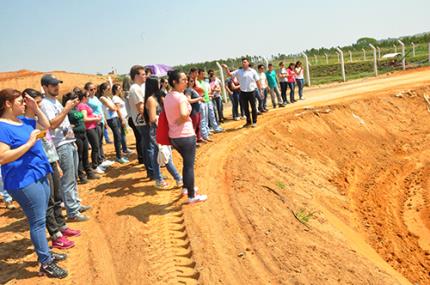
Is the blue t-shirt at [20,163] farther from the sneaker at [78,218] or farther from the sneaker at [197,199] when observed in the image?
the sneaker at [197,199]

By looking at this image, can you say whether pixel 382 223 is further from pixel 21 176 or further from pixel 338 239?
pixel 21 176

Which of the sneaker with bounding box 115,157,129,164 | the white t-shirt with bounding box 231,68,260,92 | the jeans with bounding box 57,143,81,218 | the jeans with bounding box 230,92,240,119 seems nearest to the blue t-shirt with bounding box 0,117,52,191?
the jeans with bounding box 57,143,81,218

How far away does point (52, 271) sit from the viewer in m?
4.17

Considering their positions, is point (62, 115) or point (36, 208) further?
point (62, 115)

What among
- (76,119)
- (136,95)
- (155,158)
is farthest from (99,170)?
(136,95)

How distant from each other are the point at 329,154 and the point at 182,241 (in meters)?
6.74

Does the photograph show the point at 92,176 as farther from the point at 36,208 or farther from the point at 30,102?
the point at 36,208

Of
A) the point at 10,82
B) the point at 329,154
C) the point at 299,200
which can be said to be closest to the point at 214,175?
the point at 299,200

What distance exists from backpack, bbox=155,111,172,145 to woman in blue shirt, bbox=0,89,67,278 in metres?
1.73

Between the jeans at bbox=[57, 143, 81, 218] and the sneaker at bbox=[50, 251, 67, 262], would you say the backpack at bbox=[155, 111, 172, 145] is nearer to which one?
the jeans at bbox=[57, 143, 81, 218]

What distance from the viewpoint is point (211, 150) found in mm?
8719

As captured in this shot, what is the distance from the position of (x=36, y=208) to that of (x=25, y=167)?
17.8 inches

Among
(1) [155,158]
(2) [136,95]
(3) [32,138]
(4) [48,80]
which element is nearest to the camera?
(3) [32,138]

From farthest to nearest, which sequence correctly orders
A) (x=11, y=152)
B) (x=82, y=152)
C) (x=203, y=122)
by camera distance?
(x=203, y=122), (x=82, y=152), (x=11, y=152)
